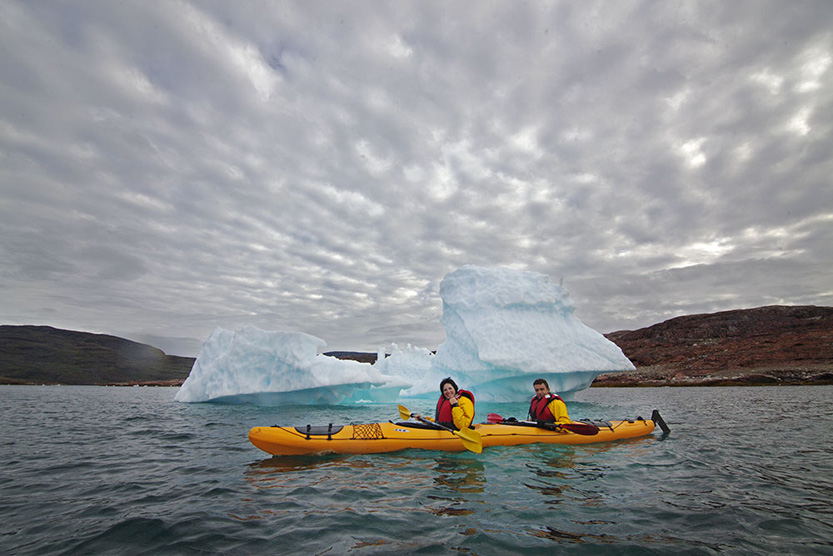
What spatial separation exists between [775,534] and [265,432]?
23.2ft

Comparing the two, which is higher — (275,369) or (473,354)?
(473,354)

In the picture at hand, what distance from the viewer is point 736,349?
59.4 m

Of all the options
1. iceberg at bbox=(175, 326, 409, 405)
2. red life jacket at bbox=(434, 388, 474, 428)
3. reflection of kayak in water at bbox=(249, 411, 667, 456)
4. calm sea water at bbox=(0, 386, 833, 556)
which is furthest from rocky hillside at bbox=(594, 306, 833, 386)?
red life jacket at bbox=(434, 388, 474, 428)

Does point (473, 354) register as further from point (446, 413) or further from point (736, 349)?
point (736, 349)

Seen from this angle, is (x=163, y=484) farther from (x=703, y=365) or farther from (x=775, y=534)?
(x=703, y=365)

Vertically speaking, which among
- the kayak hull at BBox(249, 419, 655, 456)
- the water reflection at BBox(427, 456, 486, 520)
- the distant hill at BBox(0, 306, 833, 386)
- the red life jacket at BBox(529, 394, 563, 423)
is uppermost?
the distant hill at BBox(0, 306, 833, 386)

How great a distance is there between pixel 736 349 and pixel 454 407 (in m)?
68.8

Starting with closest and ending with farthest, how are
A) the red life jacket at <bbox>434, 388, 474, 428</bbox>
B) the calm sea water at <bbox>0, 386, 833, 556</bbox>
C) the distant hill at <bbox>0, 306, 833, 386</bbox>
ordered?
the calm sea water at <bbox>0, 386, 833, 556</bbox> < the red life jacket at <bbox>434, 388, 474, 428</bbox> < the distant hill at <bbox>0, 306, 833, 386</bbox>

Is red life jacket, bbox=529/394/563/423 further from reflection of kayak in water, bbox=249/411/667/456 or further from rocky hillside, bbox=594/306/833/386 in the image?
rocky hillside, bbox=594/306/833/386

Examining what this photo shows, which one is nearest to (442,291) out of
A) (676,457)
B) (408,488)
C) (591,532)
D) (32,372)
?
(676,457)

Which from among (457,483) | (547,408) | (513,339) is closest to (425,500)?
(457,483)

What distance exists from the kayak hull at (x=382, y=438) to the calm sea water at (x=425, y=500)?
205 mm

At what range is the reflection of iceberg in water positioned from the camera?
18.1m

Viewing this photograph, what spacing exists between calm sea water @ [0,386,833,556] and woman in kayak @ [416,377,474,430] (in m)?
0.66
